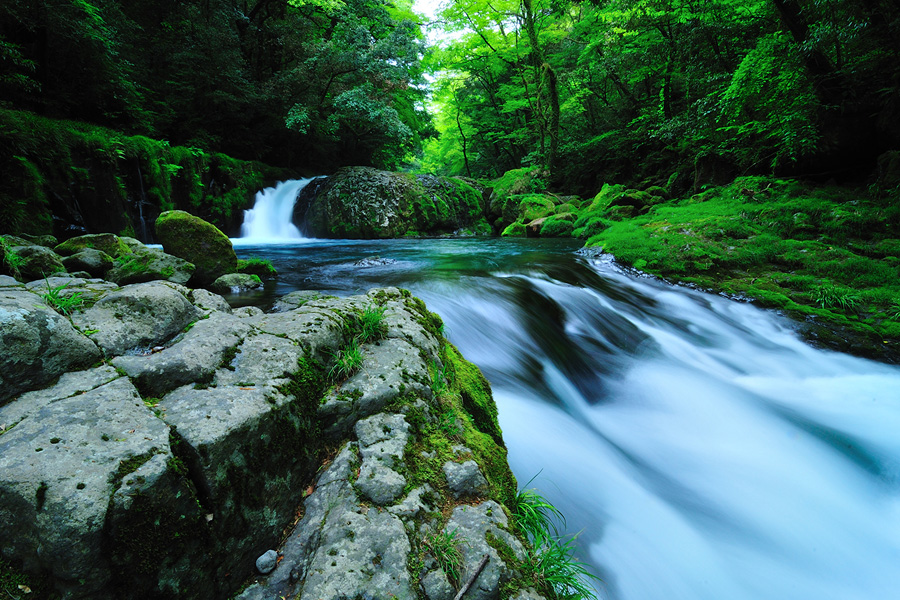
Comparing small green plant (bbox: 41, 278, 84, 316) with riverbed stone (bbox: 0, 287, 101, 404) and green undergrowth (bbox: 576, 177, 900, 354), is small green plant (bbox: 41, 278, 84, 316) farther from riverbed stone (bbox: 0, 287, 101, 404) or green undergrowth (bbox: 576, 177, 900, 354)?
green undergrowth (bbox: 576, 177, 900, 354)

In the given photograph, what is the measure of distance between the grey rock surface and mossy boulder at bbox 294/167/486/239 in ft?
47.3

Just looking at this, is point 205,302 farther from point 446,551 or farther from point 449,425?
point 446,551

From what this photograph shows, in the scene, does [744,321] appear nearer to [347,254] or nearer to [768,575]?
[768,575]

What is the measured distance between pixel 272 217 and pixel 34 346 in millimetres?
15228

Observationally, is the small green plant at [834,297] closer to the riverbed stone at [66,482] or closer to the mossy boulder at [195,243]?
the riverbed stone at [66,482]

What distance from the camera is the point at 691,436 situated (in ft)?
12.3

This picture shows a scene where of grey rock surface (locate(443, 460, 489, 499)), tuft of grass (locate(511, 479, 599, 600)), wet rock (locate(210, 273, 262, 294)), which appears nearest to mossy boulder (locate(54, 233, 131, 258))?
wet rock (locate(210, 273, 262, 294))

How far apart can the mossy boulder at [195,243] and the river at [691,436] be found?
94 cm

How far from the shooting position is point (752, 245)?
23.7 feet

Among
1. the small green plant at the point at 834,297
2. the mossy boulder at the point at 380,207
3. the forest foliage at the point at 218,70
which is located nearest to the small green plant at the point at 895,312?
the small green plant at the point at 834,297

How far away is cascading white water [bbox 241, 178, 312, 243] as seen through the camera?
47.5 ft

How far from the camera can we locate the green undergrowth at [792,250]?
5.38 meters

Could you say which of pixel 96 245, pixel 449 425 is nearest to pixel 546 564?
pixel 449 425

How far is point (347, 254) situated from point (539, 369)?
7.97 m
